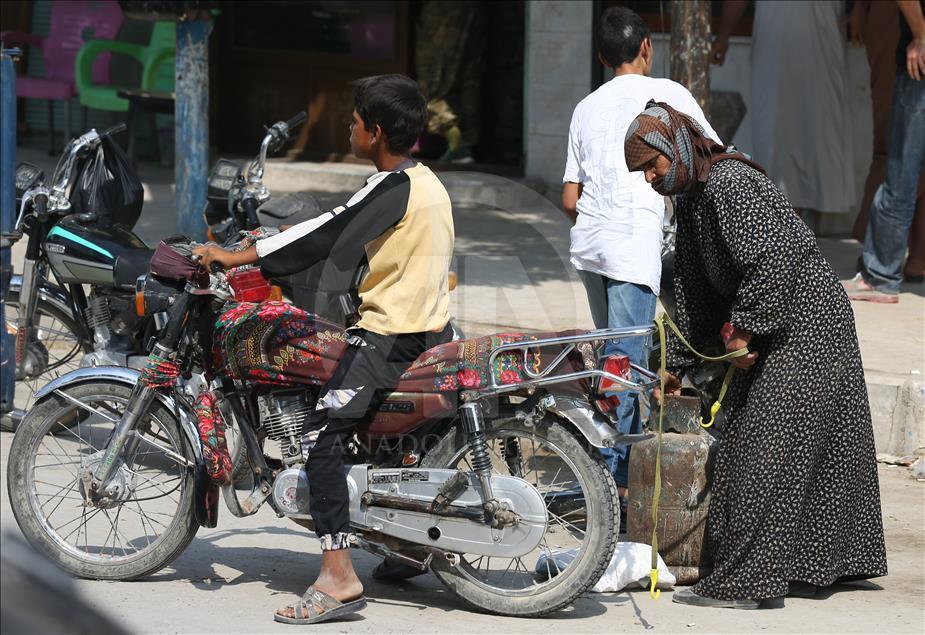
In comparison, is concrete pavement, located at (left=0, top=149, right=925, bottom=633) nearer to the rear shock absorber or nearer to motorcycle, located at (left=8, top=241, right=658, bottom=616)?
motorcycle, located at (left=8, top=241, right=658, bottom=616)

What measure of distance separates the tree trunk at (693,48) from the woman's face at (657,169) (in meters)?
3.21

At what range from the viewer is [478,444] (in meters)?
4.35

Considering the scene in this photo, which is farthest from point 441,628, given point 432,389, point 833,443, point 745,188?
point 745,188

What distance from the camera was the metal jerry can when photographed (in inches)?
186

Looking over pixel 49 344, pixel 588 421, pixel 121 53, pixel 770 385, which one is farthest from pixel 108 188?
pixel 121 53

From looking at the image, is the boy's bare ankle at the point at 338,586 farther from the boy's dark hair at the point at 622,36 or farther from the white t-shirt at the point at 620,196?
the boy's dark hair at the point at 622,36

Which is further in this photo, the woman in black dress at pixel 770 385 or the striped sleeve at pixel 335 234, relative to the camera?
the woman in black dress at pixel 770 385

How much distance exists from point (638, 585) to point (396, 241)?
1.47m

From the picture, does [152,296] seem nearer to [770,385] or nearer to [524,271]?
[770,385]

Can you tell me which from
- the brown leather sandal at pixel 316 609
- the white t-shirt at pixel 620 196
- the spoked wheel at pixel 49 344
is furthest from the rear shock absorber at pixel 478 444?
the spoked wheel at pixel 49 344

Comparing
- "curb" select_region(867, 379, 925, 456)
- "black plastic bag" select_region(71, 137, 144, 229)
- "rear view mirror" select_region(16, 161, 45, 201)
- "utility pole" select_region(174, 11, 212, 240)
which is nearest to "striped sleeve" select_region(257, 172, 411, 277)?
"black plastic bag" select_region(71, 137, 144, 229)

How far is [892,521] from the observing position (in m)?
5.48

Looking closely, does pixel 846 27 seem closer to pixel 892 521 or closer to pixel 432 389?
pixel 892 521

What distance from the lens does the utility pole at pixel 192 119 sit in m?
8.70
